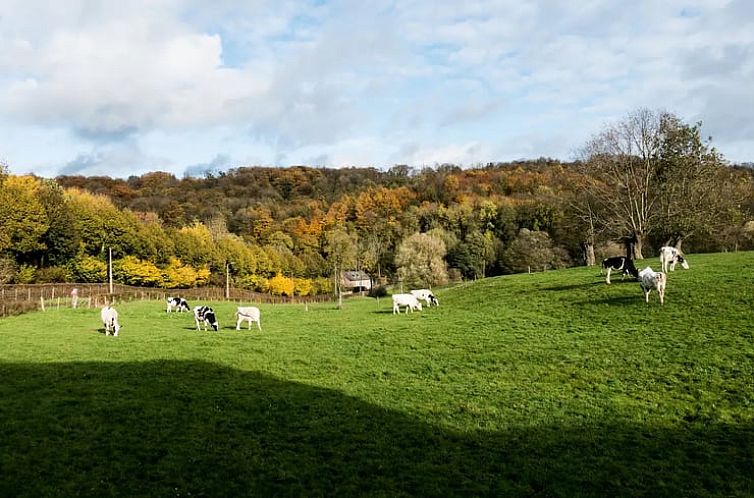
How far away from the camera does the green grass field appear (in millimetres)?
11062

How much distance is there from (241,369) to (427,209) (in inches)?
4664

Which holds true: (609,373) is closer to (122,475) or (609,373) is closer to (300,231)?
(122,475)

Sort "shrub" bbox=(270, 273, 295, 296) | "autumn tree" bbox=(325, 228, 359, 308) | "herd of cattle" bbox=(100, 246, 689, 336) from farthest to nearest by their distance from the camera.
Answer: "autumn tree" bbox=(325, 228, 359, 308) < "shrub" bbox=(270, 273, 295, 296) < "herd of cattle" bbox=(100, 246, 689, 336)

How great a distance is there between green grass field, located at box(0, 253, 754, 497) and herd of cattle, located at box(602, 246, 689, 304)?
82cm

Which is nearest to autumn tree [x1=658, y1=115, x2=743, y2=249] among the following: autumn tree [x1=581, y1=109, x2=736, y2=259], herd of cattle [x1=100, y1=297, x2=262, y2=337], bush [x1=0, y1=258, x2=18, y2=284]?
autumn tree [x1=581, y1=109, x2=736, y2=259]

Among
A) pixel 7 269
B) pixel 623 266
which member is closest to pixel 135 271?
pixel 7 269

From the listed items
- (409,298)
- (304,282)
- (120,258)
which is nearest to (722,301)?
(409,298)

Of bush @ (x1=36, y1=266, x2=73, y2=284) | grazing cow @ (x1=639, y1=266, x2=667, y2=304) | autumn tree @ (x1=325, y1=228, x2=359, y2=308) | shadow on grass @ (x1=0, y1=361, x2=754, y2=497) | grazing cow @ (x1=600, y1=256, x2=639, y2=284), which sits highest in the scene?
autumn tree @ (x1=325, y1=228, x2=359, y2=308)

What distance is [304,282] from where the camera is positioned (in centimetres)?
10669

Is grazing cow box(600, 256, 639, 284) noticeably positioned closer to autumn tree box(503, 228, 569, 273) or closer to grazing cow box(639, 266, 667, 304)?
grazing cow box(639, 266, 667, 304)

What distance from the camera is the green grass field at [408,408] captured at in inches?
436

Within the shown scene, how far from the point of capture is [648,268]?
28234mm

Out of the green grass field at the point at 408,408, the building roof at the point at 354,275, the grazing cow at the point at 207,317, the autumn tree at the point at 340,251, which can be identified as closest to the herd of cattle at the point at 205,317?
the grazing cow at the point at 207,317

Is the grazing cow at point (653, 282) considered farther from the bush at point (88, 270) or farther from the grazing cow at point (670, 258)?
the bush at point (88, 270)
